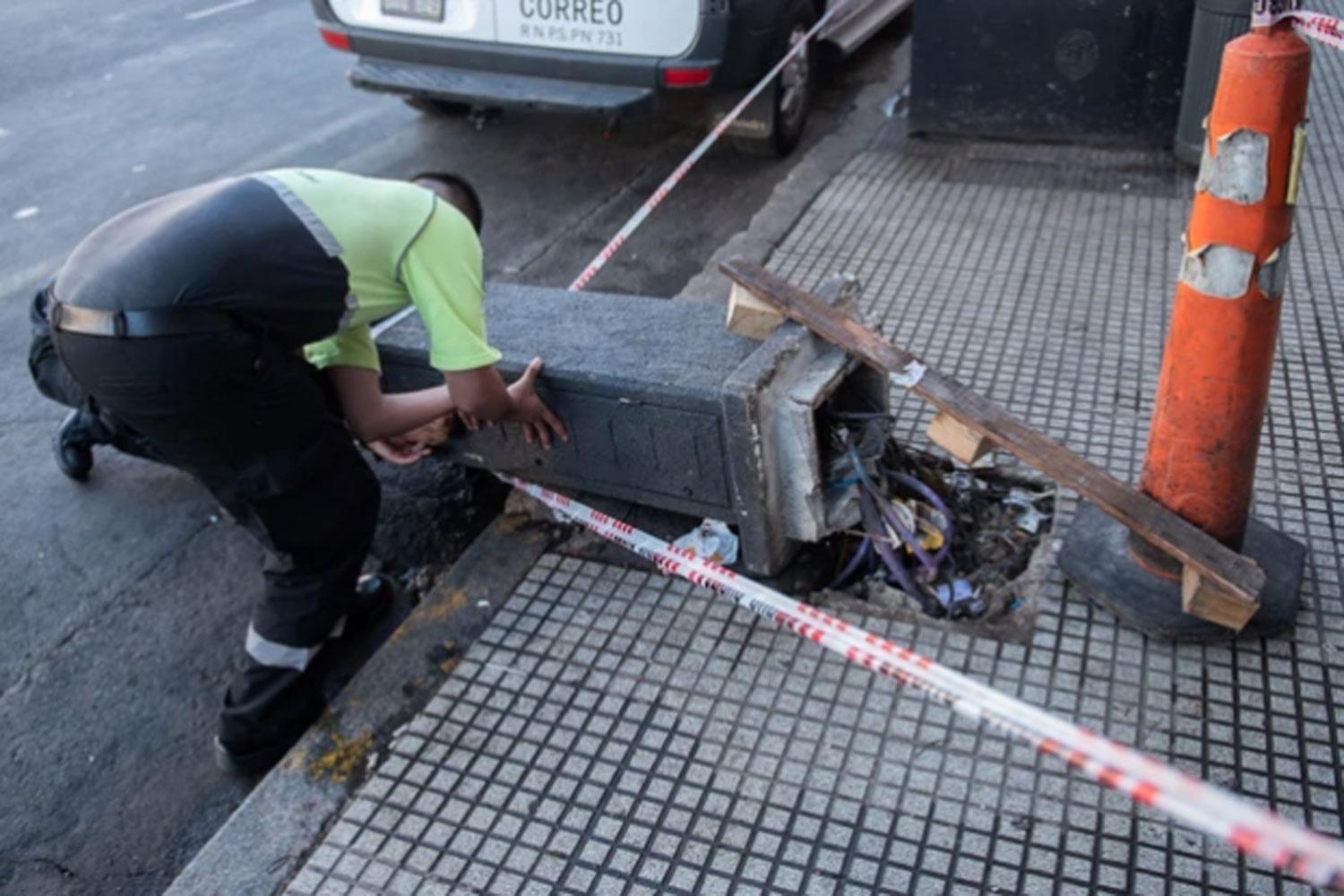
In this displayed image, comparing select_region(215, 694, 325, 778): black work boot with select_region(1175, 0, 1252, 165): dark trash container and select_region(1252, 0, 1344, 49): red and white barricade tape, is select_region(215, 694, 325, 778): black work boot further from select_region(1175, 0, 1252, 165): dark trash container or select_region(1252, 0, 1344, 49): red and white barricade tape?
select_region(1175, 0, 1252, 165): dark trash container

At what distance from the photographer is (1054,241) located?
5.19m

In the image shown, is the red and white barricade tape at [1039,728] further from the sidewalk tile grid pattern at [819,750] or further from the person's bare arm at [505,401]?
the person's bare arm at [505,401]

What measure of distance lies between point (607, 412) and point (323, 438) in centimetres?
77

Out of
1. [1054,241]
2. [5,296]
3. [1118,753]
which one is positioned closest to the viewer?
[1118,753]

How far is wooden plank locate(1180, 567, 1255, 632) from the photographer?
272 centimetres

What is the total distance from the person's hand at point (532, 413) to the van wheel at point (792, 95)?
358cm

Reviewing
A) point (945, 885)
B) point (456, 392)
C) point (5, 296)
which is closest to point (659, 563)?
point (456, 392)

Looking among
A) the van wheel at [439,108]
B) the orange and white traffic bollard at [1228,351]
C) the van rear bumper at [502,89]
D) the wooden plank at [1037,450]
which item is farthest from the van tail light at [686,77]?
the orange and white traffic bollard at [1228,351]

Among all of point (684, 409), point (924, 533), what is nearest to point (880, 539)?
point (924, 533)

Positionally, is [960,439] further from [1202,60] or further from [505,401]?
[1202,60]

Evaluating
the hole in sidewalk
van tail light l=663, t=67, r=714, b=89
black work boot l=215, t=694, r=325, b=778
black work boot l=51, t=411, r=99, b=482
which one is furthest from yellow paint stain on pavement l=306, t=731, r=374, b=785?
van tail light l=663, t=67, r=714, b=89

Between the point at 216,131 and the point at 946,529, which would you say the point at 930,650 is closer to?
the point at 946,529

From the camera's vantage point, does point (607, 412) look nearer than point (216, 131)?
Yes

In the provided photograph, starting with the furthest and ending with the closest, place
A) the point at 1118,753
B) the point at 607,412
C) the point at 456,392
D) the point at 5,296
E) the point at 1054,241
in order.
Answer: the point at 5,296 → the point at 1054,241 → the point at 607,412 → the point at 456,392 → the point at 1118,753
